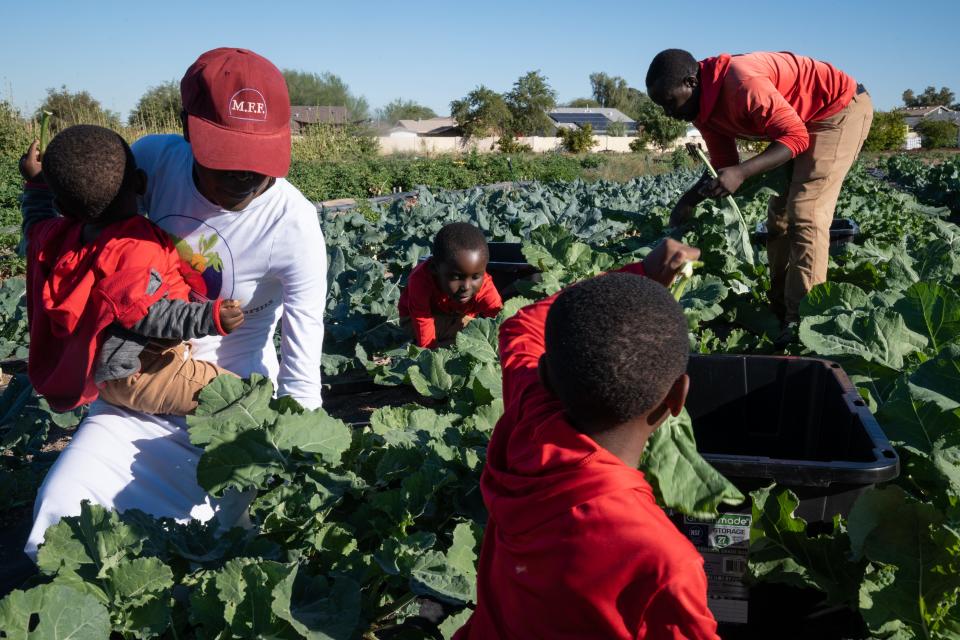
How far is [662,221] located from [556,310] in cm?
715

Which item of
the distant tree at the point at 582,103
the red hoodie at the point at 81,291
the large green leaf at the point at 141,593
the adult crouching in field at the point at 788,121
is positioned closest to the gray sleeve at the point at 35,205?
→ the red hoodie at the point at 81,291

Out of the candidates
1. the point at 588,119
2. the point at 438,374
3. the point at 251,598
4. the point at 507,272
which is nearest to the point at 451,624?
the point at 251,598

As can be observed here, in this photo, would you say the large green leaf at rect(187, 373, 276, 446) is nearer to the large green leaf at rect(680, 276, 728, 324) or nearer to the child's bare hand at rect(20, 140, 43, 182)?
the child's bare hand at rect(20, 140, 43, 182)

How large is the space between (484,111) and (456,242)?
7803 cm

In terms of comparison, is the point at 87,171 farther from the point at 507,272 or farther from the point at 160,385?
the point at 507,272

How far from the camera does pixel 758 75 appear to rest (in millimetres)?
4695

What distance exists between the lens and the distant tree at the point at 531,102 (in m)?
89.1

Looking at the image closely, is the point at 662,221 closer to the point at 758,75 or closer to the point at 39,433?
the point at 758,75

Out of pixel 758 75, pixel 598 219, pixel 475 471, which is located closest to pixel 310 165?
pixel 598 219

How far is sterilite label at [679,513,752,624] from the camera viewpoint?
6.55ft

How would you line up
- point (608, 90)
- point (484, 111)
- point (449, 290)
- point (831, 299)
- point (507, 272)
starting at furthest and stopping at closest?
point (608, 90) < point (484, 111) < point (507, 272) < point (449, 290) < point (831, 299)

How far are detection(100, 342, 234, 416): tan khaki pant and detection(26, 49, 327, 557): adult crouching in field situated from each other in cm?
8

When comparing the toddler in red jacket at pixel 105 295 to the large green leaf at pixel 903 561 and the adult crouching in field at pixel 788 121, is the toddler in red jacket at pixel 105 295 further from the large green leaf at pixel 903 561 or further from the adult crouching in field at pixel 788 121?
the adult crouching in field at pixel 788 121

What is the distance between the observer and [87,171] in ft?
7.84
